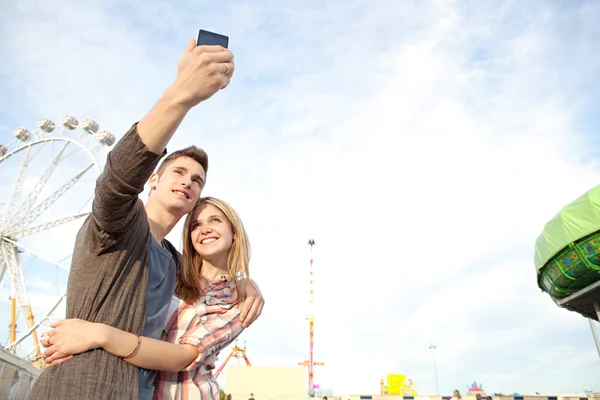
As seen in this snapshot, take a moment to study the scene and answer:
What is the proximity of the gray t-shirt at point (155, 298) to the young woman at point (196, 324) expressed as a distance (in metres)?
0.07

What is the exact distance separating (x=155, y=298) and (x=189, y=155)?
75cm

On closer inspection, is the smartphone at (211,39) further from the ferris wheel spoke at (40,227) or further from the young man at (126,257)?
the ferris wheel spoke at (40,227)

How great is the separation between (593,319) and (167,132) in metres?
17.4

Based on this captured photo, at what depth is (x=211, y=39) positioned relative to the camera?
59.4 inches

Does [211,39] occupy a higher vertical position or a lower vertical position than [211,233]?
higher

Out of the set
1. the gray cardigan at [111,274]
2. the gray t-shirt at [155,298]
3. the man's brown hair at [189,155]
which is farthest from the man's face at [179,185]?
the gray cardigan at [111,274]

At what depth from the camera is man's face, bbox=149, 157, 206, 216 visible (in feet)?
6.45

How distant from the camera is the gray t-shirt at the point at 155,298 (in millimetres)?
1646

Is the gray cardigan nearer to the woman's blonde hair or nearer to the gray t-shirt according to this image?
the gray t-shirt

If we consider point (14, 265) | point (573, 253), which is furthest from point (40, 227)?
point (573, 253)

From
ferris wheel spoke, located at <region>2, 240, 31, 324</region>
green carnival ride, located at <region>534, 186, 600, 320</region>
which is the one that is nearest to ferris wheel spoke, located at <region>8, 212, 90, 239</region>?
ferris wheel spoke, located at <region>2, 240, 31, 324</region>

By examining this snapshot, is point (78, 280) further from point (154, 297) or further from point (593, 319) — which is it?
point (593, 319)

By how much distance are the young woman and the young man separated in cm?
5

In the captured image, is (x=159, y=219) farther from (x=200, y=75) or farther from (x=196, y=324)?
(x=200, y=75)
